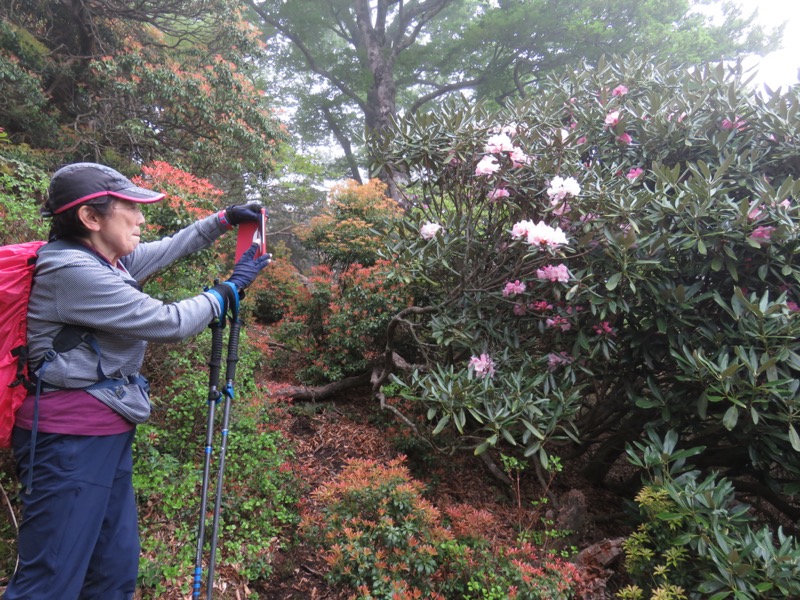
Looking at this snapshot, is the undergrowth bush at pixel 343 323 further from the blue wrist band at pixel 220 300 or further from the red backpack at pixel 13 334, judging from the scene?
the red backpack at pixel 13 334

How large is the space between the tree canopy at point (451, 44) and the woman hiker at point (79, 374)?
25.2 feet

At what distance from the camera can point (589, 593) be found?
249 centimetres

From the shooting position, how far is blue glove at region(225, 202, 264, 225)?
6.82 ft

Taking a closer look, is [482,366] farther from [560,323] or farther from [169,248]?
[169,248]

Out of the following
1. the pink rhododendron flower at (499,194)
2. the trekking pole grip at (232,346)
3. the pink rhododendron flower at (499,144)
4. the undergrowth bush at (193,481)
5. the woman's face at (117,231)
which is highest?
the pink rhododendron flower at (499,144)

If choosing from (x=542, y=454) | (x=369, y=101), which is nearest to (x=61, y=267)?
(x=542, y=454)

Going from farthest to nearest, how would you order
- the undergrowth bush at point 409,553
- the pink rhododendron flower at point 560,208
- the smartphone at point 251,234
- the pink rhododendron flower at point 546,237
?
the pink rhododendron flower at point 560,208 → the pink rhododendron flower at point 546,237 → the undergrowth bush at point 409,553 → the smartphone at point 251,234

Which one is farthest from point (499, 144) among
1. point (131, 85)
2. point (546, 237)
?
point (131, 85)

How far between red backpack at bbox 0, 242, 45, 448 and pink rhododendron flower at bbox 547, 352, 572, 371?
265cm

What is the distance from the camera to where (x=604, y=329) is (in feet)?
9.07

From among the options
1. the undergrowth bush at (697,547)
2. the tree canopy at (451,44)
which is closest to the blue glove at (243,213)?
the undergrowth bush at (697,547)

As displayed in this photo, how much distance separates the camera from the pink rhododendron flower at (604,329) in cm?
276

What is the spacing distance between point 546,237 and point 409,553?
187cm

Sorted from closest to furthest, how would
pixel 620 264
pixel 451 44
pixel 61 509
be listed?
pixel 61 509
pixel 620 264
pixel 451 44
